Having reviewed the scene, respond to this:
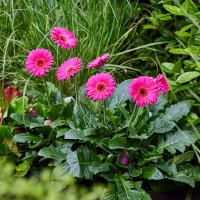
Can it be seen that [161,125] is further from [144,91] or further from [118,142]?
[144,91]

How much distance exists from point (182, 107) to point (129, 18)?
38.8 inches

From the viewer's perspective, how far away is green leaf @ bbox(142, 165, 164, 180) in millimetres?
1913

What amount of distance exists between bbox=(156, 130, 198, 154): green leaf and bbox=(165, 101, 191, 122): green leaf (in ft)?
0.34

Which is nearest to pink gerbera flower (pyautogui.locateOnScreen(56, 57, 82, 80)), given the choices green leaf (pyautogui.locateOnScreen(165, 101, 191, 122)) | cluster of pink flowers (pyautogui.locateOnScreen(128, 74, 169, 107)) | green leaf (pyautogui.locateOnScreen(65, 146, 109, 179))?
cluster of pink flowers (pyautogui.locateOnScreen(128, 74, 169, 107))

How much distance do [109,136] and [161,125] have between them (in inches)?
10.0

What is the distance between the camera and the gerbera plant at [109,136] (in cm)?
190

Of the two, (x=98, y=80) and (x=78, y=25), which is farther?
(x=78, y=25)

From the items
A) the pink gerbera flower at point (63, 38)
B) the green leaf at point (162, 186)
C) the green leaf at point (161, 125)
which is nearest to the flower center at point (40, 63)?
the pink gerbera flower at point (63, 38)

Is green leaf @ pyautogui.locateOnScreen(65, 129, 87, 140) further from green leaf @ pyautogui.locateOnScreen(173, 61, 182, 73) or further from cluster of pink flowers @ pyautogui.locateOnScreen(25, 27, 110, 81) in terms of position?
green leaf @ pyautogui.locateOnScreen(173, 61, 182, 73)

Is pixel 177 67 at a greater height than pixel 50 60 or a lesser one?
lesser

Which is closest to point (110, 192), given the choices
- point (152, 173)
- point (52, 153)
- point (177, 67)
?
point (152, 173)

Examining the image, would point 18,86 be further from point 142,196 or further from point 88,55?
point 142,196

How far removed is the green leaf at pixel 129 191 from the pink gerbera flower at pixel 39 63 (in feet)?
1.92

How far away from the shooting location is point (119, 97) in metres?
2.29
